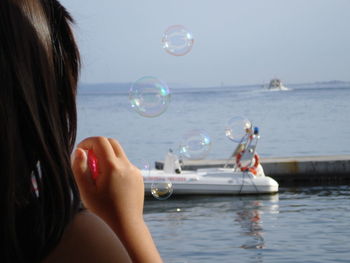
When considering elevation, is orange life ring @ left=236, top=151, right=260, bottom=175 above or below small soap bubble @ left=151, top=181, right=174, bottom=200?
below

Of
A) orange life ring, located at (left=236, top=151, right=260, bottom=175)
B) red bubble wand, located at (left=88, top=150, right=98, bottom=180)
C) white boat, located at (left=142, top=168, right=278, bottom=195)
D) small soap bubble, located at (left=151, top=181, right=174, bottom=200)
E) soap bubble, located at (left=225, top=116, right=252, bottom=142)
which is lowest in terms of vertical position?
white boat, located at (left=142, top=168, right=278, bottom=195)

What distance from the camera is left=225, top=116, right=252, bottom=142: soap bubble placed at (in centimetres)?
1891

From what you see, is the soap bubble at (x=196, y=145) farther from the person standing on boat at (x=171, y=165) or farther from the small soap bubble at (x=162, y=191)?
the person standing on boat at (x=171, y=165)

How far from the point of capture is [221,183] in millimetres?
19734

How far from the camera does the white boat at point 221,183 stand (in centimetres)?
1952

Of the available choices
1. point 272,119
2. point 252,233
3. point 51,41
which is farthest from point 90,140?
point 272,119

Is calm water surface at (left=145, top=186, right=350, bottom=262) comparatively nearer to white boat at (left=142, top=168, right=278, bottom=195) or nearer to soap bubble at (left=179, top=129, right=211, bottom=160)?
white boat at (left=142, top=168, right=278, bottom=195)

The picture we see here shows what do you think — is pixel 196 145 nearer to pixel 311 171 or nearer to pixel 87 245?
pixel 311 171

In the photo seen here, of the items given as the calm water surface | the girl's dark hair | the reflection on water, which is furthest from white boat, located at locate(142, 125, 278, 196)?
the girl's dark hair

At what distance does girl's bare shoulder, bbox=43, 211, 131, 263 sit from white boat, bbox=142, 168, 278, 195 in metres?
18.4

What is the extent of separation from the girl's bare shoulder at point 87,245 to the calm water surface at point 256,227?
1156 cm

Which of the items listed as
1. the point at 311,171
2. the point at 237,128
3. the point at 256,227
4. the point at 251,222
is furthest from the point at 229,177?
the point at 311,171

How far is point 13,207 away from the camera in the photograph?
87 cm

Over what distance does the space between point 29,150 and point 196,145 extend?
15291 millimetres
